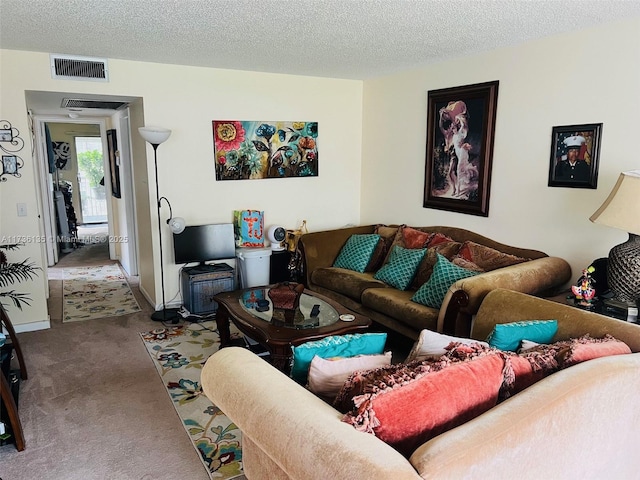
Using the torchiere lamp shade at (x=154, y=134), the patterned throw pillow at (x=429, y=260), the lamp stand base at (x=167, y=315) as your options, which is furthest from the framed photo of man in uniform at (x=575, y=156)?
the lamp stand base at (x=167, y=315)

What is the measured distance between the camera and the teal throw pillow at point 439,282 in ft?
11.1

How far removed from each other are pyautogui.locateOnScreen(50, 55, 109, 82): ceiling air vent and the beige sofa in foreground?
3.26 meters

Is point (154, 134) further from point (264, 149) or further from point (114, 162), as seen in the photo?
point (114, 162)

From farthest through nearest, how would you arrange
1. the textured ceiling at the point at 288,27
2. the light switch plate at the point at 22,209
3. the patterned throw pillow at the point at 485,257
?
1. the light switch plate at the point at 22,209
2. the patterned throw pillow at the point at 485,257
3. the textured ceiling at the point at 288,27

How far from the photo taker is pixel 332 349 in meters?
1.82

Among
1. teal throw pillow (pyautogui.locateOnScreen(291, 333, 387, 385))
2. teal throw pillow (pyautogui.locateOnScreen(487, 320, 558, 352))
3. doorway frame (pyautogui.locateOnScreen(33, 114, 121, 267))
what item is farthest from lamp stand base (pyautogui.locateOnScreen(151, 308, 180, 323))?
teal throw pillow (pyautogui.locateOnScreen(487, 320, 558, 352))

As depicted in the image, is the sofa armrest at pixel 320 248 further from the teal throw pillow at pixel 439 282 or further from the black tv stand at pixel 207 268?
the teal throw pillow at pixel 439 282

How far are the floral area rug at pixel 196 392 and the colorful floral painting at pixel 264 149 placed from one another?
1.57 meters

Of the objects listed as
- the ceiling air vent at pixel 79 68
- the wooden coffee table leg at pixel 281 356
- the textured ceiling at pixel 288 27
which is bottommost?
the wooden coffee table leg at pixel 281 356

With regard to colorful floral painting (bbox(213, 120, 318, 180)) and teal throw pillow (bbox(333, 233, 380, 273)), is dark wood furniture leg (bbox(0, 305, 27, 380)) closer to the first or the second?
colorful floral painting (bbox(213, 120, 318, 180))

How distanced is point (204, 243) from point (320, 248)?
112 cm

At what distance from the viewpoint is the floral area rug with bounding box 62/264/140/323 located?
475 centimetres

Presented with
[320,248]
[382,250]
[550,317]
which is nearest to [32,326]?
[320,248]

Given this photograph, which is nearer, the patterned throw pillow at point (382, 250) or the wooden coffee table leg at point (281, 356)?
the wooden coffee table leg at point (281, 356)
